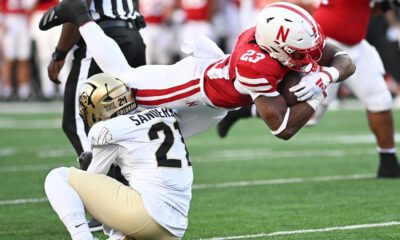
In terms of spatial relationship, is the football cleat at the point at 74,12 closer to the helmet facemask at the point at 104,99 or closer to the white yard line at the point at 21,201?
the helmet facemask at the point at 104,99

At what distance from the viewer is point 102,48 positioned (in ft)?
14.9

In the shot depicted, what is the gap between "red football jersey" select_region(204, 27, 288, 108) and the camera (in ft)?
12.9

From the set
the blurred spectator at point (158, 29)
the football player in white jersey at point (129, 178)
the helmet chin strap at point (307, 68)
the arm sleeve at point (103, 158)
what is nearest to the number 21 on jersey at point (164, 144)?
the football player in white jersey at point (129, 178)

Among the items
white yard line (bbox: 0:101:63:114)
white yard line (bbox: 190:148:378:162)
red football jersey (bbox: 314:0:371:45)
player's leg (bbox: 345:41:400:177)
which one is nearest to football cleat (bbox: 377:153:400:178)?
player's leg (bbox: 345:41:400:177)

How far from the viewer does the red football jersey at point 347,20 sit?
6262mm

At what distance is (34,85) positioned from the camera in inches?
709

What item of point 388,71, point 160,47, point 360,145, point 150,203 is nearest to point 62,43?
point 150,203

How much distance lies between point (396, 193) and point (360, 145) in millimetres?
3011

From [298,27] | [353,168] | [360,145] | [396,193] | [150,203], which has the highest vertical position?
[298,27]

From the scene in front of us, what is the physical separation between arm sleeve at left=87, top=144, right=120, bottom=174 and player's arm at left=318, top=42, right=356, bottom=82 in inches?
44.3

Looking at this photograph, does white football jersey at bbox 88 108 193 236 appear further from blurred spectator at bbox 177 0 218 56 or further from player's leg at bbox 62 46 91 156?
blurred spectator at bbox 177 0 218 56

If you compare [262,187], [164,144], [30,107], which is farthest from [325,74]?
[30,107]

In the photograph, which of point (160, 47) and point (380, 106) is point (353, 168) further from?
point (160, 47)

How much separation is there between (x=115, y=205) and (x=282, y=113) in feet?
2.95
